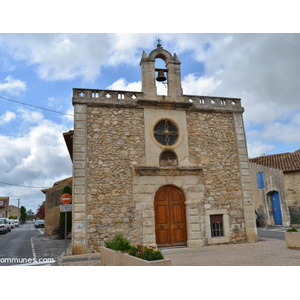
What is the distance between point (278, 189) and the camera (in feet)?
64.8

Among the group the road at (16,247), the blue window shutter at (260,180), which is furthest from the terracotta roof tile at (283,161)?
the road at (16,247)

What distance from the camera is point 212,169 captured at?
11391 mm

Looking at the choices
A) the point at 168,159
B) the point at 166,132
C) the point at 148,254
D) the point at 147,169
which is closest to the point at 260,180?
the point at 168,159

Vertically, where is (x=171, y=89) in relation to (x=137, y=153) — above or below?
above

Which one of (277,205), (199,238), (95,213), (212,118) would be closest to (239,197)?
(199,238)

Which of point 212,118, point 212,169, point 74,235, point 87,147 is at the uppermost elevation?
point 212,118

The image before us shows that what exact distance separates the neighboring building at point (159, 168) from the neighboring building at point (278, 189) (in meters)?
9.45

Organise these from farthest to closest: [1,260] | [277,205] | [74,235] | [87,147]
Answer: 1. [277,205]
2. [87,147]
3. [74,235]
4. [1,260]

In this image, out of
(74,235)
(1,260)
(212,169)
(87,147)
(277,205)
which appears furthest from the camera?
(277,205)

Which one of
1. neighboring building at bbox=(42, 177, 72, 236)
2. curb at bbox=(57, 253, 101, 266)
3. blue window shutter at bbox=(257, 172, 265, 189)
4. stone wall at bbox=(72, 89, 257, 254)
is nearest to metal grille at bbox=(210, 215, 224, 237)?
stone wall at bbox=(72, 89, 257, 254)

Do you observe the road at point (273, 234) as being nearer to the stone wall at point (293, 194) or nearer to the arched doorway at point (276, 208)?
the stone wall at point (293, 194)

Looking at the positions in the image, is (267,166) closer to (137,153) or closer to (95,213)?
(137,153)

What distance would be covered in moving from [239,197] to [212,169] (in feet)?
5.40

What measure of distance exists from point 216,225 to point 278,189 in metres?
→ 10.9
